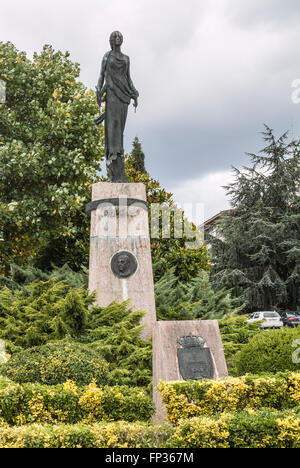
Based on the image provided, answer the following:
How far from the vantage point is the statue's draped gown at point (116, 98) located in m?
9.91

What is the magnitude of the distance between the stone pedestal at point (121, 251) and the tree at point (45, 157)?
11.7ft

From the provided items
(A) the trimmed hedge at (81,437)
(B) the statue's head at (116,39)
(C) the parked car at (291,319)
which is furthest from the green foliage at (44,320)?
(C) the parked car at (291,319)

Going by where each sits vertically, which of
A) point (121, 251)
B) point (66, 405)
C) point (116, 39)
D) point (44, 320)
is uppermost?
point (116, 39)

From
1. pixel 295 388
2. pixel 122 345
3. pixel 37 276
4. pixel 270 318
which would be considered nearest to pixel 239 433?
pixel 295 388

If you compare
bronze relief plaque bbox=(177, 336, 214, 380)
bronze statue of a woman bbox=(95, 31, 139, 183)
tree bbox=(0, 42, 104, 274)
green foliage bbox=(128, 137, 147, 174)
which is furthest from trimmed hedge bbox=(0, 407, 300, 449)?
green foliage bbox=(128, 137, 147, 174)

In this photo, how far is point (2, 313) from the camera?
9164mm

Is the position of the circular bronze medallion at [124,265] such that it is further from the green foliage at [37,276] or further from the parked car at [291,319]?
the parked car at [291,319]

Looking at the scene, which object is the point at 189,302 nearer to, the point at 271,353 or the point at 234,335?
the point at 234,335

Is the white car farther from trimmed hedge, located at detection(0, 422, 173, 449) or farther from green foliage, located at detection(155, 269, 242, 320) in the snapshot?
trimmed hedge, located at detection(0, 422, 173, 449)

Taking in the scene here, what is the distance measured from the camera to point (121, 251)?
902cm

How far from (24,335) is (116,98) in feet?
17.3

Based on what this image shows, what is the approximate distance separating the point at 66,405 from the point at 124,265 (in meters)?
4.40

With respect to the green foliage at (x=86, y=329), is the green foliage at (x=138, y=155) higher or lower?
higher

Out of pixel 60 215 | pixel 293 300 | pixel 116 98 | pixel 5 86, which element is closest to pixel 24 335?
pixel 116 98
